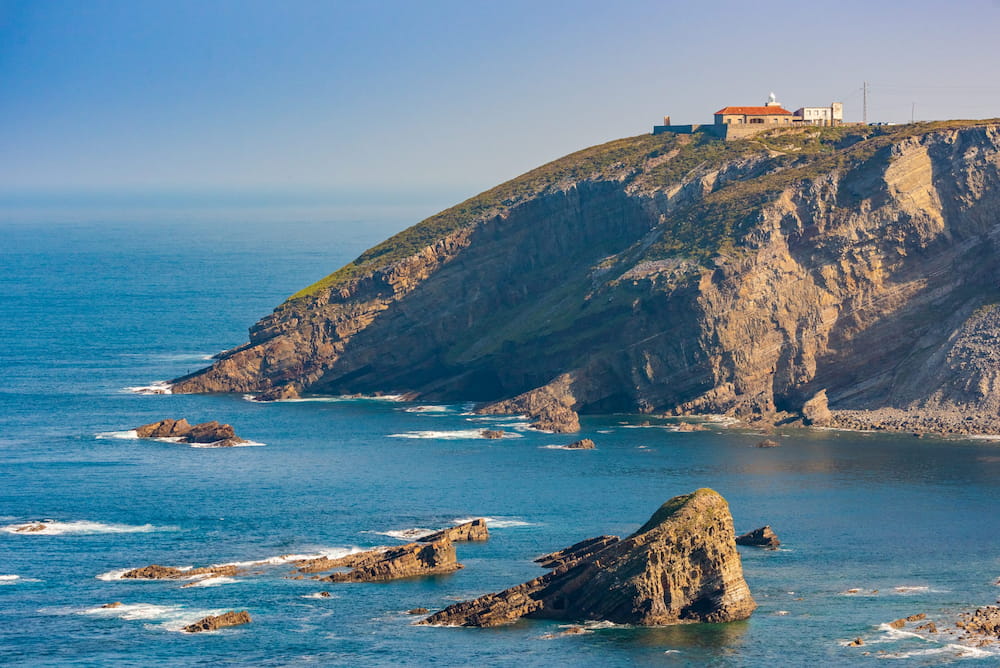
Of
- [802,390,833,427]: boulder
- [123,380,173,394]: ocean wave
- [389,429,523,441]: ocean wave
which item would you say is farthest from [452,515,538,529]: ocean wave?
[123,380,173,394]: ocean wave

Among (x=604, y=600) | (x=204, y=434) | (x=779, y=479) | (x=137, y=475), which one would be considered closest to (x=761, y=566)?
(x=604, y=600)

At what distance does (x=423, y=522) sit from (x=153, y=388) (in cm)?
7444

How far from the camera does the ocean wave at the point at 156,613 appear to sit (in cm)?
9750

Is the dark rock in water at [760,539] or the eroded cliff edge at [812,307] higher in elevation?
the eroded cliff edge at [812,307]

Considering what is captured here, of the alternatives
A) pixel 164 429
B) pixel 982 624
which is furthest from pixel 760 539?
pixel 164 429

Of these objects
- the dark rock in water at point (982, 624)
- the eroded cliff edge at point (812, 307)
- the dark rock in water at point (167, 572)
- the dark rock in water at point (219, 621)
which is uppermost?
the eroded cliff edge at point (812, 307)

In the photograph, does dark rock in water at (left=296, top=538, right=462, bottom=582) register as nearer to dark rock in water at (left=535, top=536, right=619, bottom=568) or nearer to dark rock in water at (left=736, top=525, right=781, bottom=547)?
dark rock in water at (left=535, top=536, right=619, bottom=568)

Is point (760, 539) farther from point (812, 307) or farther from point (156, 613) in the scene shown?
point (812, 307)

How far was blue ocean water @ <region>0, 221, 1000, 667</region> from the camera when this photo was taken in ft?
301

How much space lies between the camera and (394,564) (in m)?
108

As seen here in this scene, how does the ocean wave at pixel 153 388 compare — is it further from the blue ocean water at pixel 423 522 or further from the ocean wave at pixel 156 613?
the ocean wave at pixel 156 613

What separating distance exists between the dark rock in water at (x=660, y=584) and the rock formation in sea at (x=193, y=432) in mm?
68054

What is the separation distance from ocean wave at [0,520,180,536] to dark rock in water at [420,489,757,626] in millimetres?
35246

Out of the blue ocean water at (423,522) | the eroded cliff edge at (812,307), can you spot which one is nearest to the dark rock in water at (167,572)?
the blue ocean water at (423,522)
